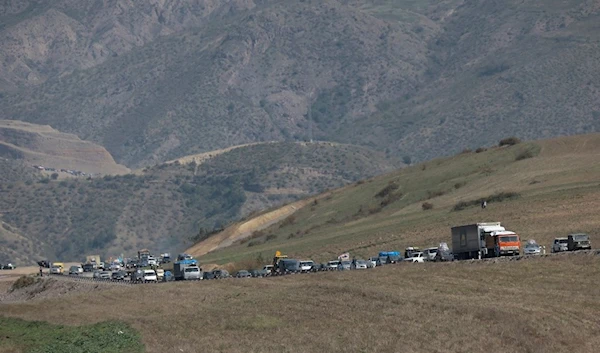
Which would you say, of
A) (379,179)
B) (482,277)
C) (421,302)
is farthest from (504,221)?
(379,179)

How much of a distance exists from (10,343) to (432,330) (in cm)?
1660

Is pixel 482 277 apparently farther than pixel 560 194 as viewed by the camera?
No

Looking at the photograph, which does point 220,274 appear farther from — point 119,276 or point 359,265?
point 119,276

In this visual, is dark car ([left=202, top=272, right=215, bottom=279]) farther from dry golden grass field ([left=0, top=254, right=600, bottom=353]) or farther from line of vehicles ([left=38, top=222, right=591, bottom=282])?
dry golden grass field ([left=0, top=254, right=600, bottom=353])

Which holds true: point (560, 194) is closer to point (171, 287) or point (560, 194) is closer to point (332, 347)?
point (171, 287)

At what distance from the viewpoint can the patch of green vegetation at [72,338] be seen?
53781mm

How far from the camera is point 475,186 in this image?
13225cm

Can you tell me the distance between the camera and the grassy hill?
100000 millimetres

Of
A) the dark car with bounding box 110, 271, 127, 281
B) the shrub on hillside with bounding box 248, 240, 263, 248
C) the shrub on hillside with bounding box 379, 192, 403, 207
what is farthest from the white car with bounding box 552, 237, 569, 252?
the shrub on hillside with bounding box 248, 240, 263, 248

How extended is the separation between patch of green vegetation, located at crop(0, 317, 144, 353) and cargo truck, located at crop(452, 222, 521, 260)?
85.9 feet

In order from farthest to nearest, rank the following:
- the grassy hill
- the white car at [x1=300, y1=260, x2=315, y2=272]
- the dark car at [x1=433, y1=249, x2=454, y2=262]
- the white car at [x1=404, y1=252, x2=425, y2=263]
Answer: the grassy hill < the white car at [x1=300, y1=260, x2=315, y2=272] < the white car at [x1=404, y1=252, x2=425, y2=263] < the dark car at [x1=433, y1=249, x2=454, y2=262]

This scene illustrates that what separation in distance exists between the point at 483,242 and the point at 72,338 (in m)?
31.5

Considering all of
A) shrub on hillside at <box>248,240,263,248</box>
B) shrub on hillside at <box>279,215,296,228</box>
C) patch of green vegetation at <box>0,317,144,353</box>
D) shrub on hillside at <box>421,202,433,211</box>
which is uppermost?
shrub on hillside at <box>279,215,296,228</box>

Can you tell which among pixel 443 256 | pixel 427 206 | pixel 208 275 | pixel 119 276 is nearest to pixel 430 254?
pixel 443 256
